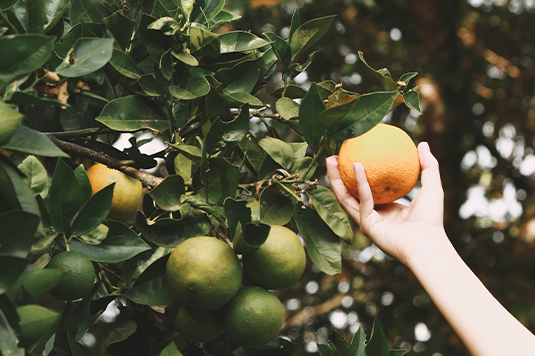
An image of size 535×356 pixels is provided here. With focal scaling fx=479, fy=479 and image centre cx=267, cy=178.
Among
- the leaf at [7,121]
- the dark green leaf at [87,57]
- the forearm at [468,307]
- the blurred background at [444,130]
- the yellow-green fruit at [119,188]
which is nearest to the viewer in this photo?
the leaf at [7,121]

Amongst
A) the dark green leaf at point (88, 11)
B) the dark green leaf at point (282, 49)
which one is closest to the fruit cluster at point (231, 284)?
the dark green leaf at point (282, 49)

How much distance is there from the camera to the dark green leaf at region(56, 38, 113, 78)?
2.14 ft

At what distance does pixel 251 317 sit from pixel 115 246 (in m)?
0.23

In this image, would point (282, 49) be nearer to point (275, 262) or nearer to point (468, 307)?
point (275, 262)

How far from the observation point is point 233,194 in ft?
2.58

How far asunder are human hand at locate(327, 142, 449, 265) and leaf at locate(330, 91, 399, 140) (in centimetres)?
17

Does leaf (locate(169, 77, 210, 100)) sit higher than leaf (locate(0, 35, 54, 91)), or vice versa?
leaf (locate(0, 35, 54, 91))

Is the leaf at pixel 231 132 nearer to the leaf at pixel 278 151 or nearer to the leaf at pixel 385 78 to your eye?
the leaf at pixel 278 151

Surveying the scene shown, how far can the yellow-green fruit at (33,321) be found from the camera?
54cm

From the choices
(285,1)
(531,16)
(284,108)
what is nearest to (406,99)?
(284,108)

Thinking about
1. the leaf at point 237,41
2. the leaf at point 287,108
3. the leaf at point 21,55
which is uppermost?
the leaf at point 21,55

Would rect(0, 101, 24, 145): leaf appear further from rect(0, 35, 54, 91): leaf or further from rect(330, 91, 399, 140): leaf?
rect(330, 91, 399, 140): leaf

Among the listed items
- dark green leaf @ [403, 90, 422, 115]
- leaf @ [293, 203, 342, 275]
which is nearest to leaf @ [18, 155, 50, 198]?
leaf @ [293, 203, 342, 275]

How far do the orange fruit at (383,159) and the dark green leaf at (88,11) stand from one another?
54 centimetres
